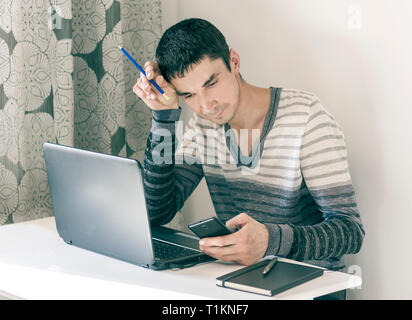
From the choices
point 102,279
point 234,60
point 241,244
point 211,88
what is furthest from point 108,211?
point 234,60

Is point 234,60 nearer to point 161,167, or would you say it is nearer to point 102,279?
point 161,167

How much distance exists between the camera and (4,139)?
1613mm

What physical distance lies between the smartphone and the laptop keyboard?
0.10 meters

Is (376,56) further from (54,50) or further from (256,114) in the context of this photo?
(54,50)

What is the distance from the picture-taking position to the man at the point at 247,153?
1.28 meters

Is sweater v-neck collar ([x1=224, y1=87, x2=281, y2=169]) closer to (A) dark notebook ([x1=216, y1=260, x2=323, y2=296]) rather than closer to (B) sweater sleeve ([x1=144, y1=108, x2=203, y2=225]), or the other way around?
(B) sweater sleeve ([x1=144, y1=108, x2=203, y2=225])

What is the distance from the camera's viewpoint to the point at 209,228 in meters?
1.15

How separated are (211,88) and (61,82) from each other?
0.54 metres

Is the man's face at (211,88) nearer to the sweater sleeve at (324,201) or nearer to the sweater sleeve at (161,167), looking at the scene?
the sweater sleeve at (161,167)

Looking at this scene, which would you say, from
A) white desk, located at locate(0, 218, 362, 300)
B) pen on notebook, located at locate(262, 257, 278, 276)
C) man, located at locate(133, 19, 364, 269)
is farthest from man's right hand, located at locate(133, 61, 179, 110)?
pen on notebook, located at locate(262, 257, 278, 276)

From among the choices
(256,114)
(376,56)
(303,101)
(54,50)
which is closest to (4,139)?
(54,50)

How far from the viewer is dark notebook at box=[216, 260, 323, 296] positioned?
3.37 ft

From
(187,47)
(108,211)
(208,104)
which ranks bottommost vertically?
(108,211)

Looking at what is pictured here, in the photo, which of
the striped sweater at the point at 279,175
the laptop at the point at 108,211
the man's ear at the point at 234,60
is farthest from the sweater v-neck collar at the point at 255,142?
the laptop at the point at 108,211
